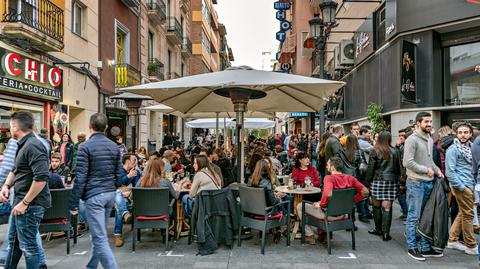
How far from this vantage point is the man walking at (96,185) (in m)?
4.27

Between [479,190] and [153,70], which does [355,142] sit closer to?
[479,190]

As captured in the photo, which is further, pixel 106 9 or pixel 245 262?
pixel 106 9

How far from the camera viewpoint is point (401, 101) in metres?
11.0

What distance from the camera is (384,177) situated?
6434 millimetres

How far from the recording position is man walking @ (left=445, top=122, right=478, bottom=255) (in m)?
5.61

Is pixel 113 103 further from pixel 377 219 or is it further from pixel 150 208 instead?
pixel 377 219

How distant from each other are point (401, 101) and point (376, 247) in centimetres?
605

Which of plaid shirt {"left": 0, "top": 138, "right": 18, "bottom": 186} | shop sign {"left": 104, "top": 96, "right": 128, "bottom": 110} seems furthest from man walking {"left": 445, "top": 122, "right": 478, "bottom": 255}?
shop sign {"left": 104, "top": 96, "right": 128, "bottom": 110}

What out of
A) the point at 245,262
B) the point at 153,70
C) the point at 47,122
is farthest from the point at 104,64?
the point at 245,262

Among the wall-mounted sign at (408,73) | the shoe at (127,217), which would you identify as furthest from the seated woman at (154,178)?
the wall-mounted sign at (408,73)

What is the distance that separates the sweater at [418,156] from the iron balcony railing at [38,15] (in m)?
8.73

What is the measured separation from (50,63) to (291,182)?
327 inches

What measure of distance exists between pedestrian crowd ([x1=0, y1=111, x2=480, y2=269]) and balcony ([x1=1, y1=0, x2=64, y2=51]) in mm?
3983

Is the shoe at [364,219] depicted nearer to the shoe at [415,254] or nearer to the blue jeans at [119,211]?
the shoe at [415,254]
